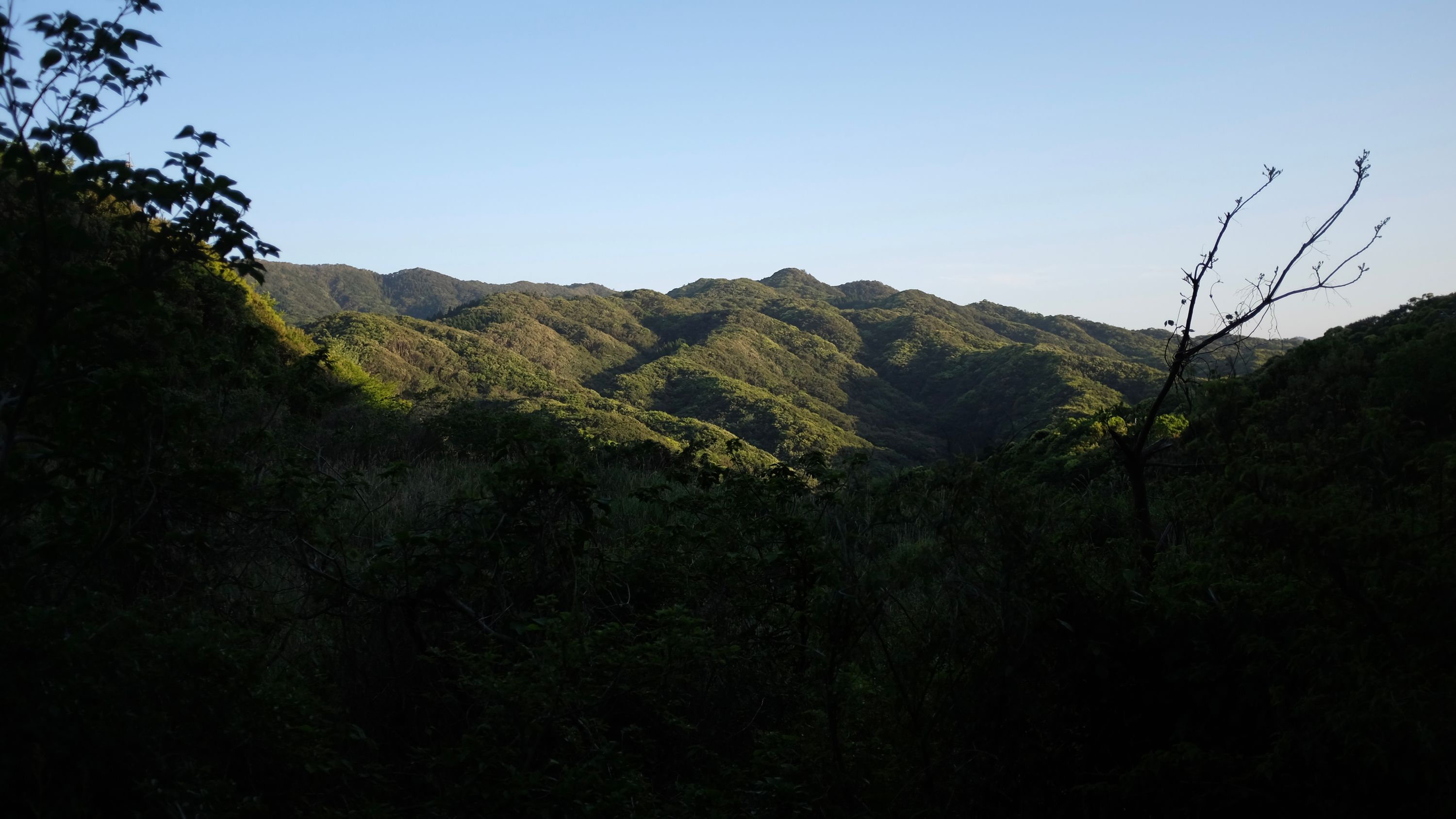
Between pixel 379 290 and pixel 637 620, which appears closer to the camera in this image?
pixel 637 620

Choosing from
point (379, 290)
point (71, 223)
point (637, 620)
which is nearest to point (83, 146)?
point (71, 223)

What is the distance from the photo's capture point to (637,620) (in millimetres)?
4398

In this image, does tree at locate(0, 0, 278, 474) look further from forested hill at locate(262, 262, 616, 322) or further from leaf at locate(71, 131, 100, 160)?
forested hill at locate(262, 262, 616, 322)

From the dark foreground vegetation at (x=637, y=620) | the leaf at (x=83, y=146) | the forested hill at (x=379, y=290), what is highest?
the forested hill at (x=379, y=290)

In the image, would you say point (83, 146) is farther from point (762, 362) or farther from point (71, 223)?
point (762, 362)

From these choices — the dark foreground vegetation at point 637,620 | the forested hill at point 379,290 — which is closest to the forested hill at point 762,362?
the forested hill at point 379,290

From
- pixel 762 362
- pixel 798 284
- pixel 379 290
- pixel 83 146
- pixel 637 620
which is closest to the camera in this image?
pixel 83 146

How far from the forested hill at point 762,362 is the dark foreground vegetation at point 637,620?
20.2 metres

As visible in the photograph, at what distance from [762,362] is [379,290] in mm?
63451

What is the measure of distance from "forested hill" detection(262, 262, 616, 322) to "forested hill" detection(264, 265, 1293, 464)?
2.99 metres

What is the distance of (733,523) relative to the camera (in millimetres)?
4926

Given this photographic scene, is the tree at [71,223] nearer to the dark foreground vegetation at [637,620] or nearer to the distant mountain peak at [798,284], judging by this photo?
the dark foreground vegetation at [637,620]

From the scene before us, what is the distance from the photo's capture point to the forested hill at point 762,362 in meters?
38.9

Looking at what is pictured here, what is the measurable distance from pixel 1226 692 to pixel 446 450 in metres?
8.89
